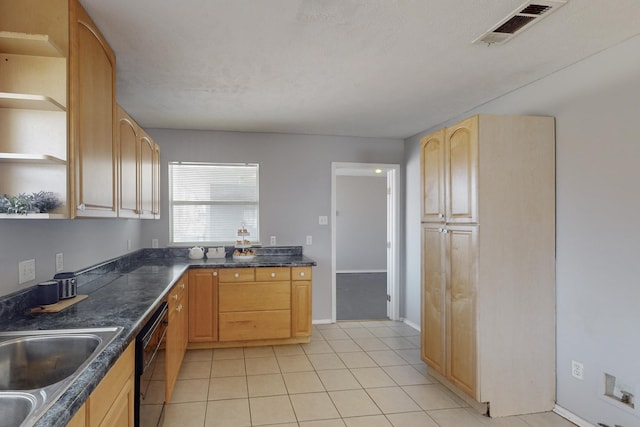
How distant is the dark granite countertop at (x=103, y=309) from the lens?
1.08m

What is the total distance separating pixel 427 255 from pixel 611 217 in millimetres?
1295

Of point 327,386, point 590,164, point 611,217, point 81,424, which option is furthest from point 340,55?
point 327,386

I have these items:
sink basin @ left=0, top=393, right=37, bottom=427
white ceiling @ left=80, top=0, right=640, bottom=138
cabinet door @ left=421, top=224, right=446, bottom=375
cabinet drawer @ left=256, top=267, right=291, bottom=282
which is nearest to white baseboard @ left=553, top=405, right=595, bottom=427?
cabinet door @ left=421, top=224, right=446, bottom=375

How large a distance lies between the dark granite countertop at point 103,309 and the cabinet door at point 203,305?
123 mm

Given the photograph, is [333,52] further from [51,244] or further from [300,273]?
[300,273]

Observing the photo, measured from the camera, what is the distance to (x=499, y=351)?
102 inches

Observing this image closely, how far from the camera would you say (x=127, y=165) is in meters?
Answer: 2.54

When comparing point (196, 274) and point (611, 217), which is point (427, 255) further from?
point (196, 274)

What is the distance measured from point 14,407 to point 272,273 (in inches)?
112

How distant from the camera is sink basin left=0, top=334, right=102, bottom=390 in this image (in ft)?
4.67

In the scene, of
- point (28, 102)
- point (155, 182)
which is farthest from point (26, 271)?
point (155, 182)

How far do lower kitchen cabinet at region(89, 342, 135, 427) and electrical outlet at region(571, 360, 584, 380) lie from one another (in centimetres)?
261

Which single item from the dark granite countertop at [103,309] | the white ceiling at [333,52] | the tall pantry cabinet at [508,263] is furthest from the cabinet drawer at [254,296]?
the tall pantry cabinet at [508,263]

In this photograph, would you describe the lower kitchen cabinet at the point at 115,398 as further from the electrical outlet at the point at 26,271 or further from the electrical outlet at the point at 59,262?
the electrical outlet at the point at 59,262
